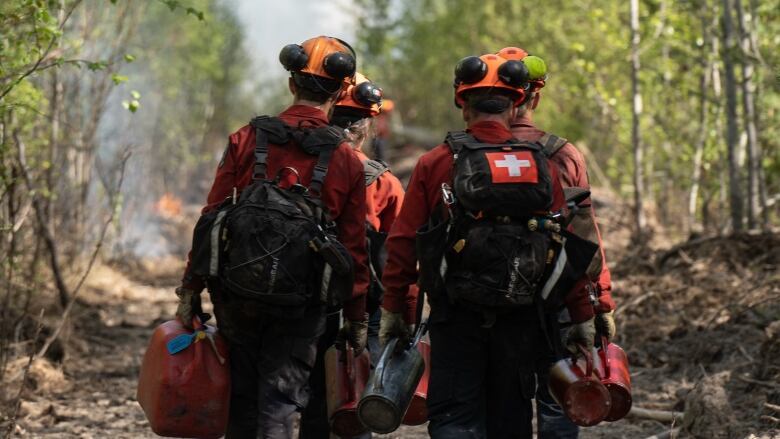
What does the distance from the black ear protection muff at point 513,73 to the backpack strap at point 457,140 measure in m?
0.26

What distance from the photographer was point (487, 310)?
12.8 ft

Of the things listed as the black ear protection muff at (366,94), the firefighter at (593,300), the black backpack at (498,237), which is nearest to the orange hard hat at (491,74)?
the black backpack at (498,237)

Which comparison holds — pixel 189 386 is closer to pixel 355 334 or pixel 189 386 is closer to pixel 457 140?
pixel 355 334

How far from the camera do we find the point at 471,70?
13.3 feet

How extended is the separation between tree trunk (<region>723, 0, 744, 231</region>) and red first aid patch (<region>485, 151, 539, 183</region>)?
6.12m

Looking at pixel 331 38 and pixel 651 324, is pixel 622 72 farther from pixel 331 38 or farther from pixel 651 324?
pixel 331 38

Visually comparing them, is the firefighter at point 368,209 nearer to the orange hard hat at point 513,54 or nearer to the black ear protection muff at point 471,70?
the orange hard hat at point 513,54

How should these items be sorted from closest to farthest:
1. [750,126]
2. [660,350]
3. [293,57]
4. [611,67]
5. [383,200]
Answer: [293,57]
[383,200]
[660,350]
[750,126]
[611,67]

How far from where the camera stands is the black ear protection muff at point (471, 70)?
405cm

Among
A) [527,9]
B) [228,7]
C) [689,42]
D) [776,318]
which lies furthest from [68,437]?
[228,7]

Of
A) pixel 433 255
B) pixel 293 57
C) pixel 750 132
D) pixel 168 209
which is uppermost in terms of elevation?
pixel 168 209

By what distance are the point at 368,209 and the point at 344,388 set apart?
107 centimetres

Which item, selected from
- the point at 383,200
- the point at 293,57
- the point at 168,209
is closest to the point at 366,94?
the point at 383,200

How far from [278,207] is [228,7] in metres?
46.9
